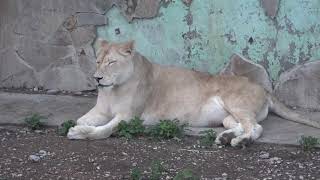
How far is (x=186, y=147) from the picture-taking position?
6074 mm

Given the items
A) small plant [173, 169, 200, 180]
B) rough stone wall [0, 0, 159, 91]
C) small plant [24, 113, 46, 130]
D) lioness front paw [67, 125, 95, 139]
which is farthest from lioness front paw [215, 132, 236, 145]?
rough stone wall [0, 0, 159, 91]

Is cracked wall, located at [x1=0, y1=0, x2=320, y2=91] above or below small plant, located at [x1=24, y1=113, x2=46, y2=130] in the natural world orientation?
above

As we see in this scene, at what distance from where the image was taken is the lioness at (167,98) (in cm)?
632

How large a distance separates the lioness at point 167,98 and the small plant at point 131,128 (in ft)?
0.21

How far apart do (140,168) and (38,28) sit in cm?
294

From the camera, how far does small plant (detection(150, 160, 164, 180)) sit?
517cm

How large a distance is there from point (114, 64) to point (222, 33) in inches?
57.9

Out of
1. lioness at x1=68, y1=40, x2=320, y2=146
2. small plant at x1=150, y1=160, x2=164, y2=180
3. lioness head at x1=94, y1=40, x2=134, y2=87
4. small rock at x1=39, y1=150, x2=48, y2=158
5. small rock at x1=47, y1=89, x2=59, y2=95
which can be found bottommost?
small rock at x1=39, y1=150, x2=48, y2=158

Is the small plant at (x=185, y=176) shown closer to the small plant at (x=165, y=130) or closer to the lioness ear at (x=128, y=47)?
the small plant at (x=165, y=130)

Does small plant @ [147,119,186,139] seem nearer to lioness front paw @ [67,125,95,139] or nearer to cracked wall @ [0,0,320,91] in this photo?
lioness front paw @ [67,125,95,139]

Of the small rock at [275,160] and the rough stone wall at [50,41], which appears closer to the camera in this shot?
the small rock at [275,160]

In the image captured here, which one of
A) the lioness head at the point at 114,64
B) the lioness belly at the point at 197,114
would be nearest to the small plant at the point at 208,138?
the lioness belly at the point at 197,114

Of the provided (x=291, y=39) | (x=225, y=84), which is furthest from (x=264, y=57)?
(x=225, y=84)

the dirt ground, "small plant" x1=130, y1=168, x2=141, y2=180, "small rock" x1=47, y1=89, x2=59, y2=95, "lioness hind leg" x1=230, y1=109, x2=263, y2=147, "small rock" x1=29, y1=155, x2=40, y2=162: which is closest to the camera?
"small plant" x1=130, y1=168, x2=141, y2=180
